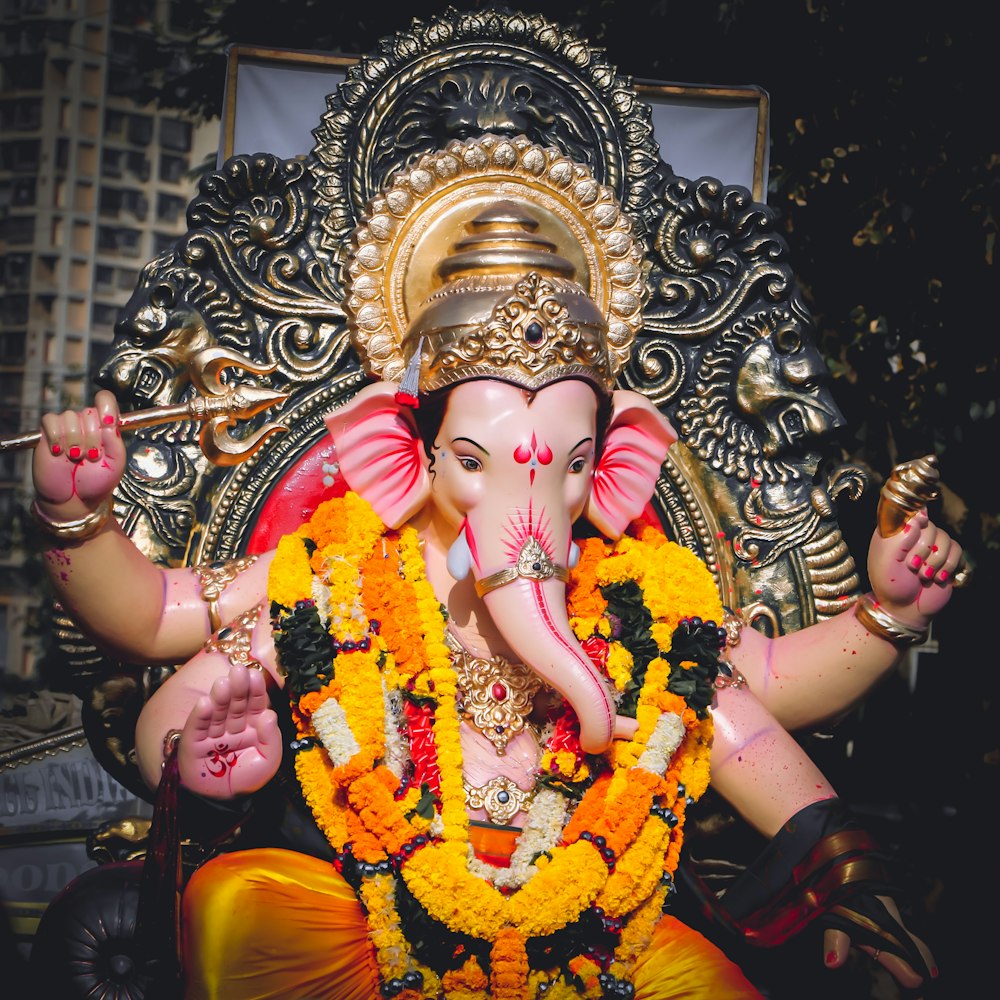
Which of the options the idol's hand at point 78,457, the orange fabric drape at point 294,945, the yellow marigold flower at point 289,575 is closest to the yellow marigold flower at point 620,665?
the orange fabric drape at point 294,945

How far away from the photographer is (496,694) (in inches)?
114

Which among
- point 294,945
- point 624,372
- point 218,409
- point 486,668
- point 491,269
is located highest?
point 491,269

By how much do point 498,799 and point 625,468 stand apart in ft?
2.67

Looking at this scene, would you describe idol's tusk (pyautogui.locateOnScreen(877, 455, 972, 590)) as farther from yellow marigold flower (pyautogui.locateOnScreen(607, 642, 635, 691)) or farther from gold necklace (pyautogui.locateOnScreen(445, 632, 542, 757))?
gold necklace (pyautogui.locateOnScreen(445, 632, 542, 757))

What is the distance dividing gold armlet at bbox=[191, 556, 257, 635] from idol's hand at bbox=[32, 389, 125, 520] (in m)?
0.41

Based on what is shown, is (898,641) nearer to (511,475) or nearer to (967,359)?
(511,475)

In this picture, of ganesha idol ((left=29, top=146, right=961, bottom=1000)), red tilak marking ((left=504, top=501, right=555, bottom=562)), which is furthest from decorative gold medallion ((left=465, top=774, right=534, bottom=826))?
red tilak marking ((left=504, top=501, right=555, bottom=562))

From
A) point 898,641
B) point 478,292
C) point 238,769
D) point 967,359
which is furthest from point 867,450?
point 238,769

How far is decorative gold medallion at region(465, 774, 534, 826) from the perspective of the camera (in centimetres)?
282

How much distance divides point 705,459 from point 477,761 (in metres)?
1.08

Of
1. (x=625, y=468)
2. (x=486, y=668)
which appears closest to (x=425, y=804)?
(x=486, y=668)

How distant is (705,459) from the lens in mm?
3463

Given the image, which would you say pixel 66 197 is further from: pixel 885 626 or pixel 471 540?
pixel 885 626

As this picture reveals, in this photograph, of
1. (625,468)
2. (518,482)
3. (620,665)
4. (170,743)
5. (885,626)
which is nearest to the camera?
(170,743)
